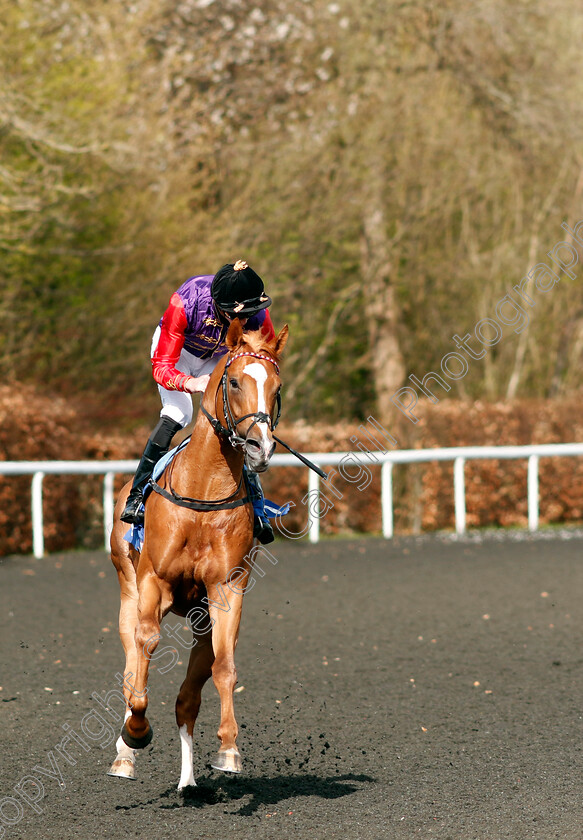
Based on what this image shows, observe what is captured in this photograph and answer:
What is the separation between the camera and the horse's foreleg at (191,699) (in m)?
4.33

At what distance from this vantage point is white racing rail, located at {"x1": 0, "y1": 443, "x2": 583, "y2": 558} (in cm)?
1164

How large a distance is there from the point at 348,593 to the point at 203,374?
5.17 meters

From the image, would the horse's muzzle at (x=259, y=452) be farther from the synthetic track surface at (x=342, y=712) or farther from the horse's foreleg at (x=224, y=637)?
the synthetic track surface at (x=342, y=712)

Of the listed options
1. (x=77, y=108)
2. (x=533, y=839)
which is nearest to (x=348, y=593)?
(x=533, y=839)

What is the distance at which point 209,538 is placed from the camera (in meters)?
4.22

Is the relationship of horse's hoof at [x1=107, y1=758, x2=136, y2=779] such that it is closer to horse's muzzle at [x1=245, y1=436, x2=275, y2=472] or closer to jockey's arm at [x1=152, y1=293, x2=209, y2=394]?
horse's muzzle at [x1=245, y1=436, x2=275, y2=472]

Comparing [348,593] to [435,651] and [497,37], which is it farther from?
[497,37]

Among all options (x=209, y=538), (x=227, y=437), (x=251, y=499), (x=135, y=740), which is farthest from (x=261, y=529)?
(x=135, y=740)

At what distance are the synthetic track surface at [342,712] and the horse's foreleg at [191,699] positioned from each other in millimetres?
101

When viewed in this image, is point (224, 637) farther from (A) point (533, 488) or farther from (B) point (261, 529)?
(A) point (533, 488)

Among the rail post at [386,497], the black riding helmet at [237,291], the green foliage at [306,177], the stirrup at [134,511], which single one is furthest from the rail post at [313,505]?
the black riding helmet at [237,291]

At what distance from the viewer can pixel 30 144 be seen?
14242 millimetres

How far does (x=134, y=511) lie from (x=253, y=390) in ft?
3.36

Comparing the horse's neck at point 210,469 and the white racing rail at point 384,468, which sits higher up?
the horse's neck at point 210,469
